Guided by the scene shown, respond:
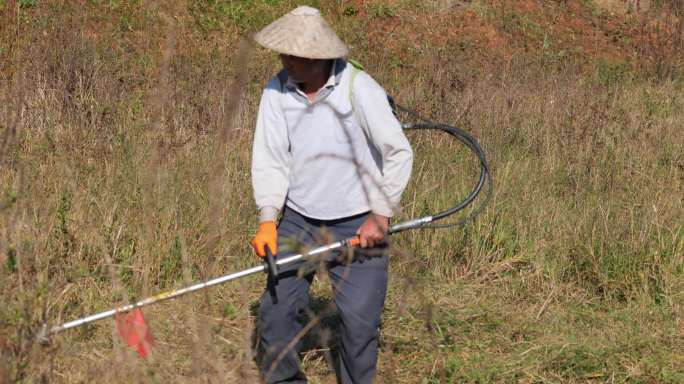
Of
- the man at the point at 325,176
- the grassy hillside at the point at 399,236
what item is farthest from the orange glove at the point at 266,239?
the grassy hillside at the point at 399,236

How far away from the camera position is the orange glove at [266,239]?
3.16 meters

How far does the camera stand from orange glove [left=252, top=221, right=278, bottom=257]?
3.16m

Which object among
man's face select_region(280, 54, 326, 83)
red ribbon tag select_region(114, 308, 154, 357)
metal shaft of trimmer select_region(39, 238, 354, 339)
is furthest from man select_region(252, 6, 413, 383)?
red ribbon tag select_region(114, 308, 154, 357)

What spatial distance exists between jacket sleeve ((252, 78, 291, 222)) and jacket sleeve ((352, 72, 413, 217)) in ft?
0.96

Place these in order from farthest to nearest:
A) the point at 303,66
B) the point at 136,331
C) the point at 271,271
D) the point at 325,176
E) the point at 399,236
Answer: the point at 399,236 → the point at 325,176 → the point at 303,66 → the point at 271,271 → the point at 136,331

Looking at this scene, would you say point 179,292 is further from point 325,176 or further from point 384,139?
point 384,139

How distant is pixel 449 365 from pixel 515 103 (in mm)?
3351

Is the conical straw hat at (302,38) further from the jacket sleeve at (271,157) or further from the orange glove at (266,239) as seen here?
the orange glove at (266,239)

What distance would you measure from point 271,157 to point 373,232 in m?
0.49

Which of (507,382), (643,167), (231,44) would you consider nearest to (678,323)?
(507,382)

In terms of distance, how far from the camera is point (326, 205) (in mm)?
3318

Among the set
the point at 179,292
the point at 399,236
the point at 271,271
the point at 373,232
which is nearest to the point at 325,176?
the point at 373,232

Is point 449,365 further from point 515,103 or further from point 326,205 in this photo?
point 515,103

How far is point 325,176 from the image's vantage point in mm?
3293
